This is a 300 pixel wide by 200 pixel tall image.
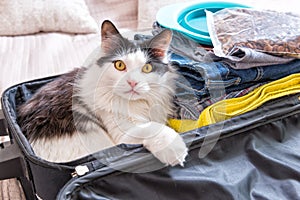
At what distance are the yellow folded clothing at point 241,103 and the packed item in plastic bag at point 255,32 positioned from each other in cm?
8

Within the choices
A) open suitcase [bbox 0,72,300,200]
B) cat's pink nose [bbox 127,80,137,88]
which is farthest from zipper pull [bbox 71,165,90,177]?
cat's pink nose [bbox 127,80,137,88]

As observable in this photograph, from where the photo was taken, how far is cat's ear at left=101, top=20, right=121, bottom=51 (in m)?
0.90

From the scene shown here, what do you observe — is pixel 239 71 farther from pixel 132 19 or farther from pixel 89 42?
pixel 132 19

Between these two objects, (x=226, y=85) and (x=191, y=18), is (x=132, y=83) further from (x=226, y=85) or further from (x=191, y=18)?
(x=191, y=18)

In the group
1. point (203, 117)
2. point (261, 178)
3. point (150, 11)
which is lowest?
point (261, 178)

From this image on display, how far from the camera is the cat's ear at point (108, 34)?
0.90 metres

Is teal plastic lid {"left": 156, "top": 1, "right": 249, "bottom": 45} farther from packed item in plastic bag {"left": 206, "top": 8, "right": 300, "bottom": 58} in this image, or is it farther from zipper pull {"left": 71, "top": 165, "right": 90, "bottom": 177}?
zipper pull {"left": 71, "top": 165, "right": 90, "bottom": 177}

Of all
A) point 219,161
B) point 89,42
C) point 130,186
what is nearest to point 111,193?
point 130,186

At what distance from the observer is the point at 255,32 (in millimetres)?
1060

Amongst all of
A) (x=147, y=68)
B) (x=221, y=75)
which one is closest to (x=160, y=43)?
(x=147, y=68)

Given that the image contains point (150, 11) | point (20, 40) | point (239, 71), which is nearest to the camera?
point (239, 71)

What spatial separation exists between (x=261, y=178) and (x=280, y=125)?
17cm

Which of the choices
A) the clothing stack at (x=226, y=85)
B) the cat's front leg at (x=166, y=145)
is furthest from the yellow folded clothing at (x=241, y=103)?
the cat's front leg at (x=166, y=145)

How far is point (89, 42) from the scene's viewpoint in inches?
63.4
